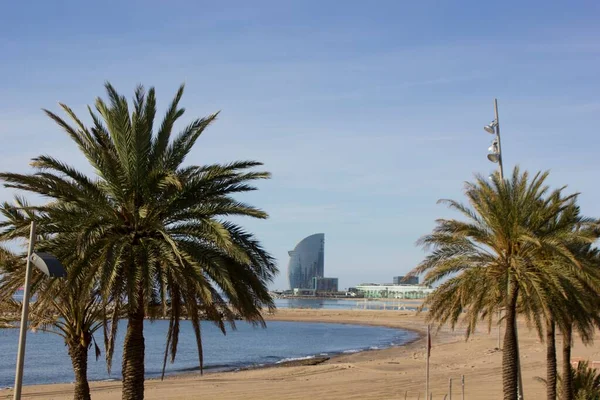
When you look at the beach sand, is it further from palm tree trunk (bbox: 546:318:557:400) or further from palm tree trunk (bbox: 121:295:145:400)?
palm tree trunk (bbox: 121:295:145:400)

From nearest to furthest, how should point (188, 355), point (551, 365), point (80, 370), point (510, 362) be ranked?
1. point (80, 370)
2. point (510, 362)
3. point (551, 365)
4. point (188, 355)

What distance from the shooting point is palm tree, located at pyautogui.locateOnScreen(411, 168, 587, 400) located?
49.8 feet

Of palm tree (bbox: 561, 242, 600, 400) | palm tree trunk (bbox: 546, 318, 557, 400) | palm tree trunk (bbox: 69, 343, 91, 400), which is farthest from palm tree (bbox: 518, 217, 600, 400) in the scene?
palm tree trunk (bbox: 69, 343, 91, 400)

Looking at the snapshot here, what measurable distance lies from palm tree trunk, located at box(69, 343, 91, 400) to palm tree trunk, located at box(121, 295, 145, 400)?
3149 mm

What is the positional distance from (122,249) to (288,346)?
64.9 metres

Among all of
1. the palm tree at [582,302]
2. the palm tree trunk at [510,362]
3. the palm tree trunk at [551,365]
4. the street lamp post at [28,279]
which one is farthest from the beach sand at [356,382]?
the street lamp post at [28,279]

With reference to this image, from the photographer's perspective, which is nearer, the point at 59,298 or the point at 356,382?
the point at 59,298

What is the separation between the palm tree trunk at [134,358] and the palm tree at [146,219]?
0.02m

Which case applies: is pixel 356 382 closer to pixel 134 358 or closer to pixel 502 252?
pixel 502 252

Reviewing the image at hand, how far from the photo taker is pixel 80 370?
14.9m

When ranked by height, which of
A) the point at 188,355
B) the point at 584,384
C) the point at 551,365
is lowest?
the point at 188,355

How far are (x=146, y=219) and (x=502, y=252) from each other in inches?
329

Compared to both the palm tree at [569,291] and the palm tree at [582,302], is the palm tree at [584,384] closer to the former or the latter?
the palm tree at [582,302]

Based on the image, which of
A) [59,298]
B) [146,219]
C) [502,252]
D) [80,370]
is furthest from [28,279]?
[502,252]
